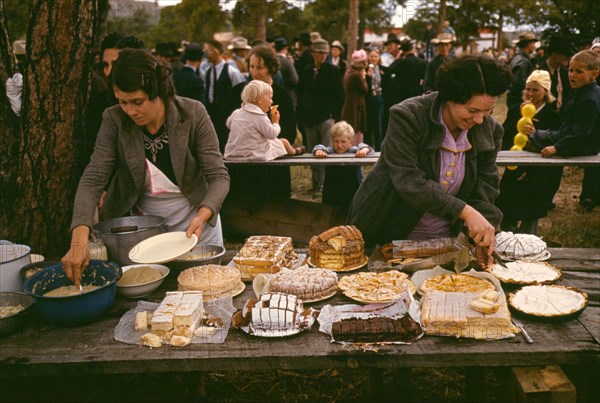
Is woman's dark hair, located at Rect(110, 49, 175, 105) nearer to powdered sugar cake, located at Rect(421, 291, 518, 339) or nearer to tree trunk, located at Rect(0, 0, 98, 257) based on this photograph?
tree trunk, located at Rect(0, 0, 98, 257)

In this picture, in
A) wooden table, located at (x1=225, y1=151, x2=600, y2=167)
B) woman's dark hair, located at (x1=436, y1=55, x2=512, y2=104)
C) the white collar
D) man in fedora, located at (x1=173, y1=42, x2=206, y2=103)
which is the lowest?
wooden table, located at (x1=225, y1=151, x2=600, y2=167)

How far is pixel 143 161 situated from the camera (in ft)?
9.13

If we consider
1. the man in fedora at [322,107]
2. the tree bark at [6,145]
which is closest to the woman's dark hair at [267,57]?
the tree bark at [6,145]

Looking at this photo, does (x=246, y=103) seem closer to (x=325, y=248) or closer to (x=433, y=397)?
(x=325, y=248)

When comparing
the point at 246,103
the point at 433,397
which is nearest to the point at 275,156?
the point at 246,103

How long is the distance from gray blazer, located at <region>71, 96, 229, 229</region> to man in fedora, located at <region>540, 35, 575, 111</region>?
4.82m

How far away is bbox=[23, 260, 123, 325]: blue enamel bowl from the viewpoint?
2.12 metres

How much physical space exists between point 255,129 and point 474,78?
2.88m

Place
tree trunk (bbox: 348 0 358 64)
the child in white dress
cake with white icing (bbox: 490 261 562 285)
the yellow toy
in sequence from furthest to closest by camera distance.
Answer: tree trunk (bbox: 348 0 358 64) < the yellow toy < the child in white dress < cake with white icing (bbox: 490 261 562 285)

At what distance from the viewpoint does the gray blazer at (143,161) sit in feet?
8.91

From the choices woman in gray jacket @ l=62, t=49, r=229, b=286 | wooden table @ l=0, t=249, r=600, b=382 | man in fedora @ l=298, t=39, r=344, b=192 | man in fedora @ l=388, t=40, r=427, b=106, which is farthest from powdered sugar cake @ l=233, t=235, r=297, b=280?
man in fedora @ l=388, t=40, r=427, b=106

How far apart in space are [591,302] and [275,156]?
3517mm

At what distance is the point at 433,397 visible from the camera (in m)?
3.10

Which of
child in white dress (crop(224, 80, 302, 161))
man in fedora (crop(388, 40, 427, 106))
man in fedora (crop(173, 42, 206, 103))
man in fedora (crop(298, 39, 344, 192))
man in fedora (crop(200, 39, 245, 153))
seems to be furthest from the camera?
man in fedora (crop(388, 40, 427, 106))
